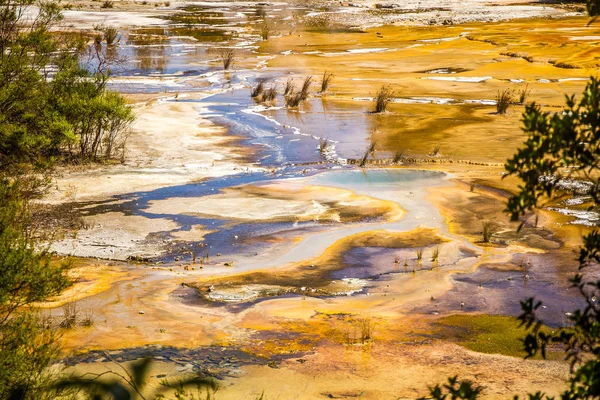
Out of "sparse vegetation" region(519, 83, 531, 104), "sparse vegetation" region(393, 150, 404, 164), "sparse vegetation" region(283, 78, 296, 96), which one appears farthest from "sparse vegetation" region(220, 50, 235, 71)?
"sparse vegetation" region(393, 150, 404, 164)

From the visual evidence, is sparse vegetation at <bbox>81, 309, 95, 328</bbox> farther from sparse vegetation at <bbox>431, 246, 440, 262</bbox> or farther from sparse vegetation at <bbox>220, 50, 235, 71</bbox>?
sparse vegetation at <bbox>220, 50, 235, 71</bbox>

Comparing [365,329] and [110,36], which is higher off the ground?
[110,36]

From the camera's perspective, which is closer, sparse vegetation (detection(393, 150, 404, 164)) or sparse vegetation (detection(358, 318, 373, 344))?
sparse vegetation (detection(358, 318, 373, 344))

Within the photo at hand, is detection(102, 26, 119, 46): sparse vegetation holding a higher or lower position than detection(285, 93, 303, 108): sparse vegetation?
higher

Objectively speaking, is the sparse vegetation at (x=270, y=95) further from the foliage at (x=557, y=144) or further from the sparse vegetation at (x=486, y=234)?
the foliage at (x=557, y=144)

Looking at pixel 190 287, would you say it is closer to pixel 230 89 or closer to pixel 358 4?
pixel 230 89

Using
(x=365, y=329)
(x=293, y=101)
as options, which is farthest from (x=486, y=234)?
(x=293, y=101)

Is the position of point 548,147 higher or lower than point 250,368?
higher

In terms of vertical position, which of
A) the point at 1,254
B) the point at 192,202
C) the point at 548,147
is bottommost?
the point at 192,202

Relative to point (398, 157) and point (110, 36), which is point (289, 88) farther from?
point (110, 36)

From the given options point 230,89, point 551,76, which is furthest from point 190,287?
point 551,76

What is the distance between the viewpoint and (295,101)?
945 inches

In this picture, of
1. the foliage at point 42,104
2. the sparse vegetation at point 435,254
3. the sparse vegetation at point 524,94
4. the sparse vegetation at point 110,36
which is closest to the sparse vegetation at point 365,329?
the sparse vegetation at point 435,254

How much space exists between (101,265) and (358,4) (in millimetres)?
51091
